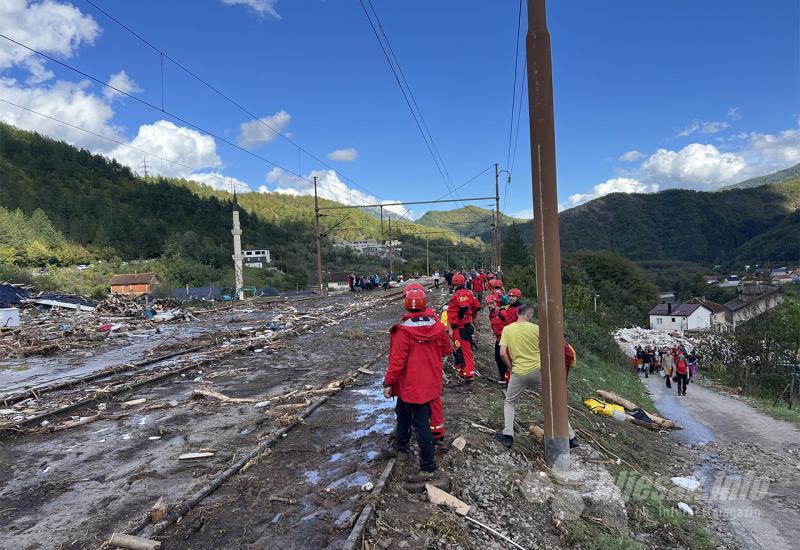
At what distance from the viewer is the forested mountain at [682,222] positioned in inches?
5930

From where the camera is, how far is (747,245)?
430ft

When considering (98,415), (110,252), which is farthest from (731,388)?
(110,252)

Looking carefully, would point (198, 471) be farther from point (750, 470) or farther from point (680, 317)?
point (680, 317)

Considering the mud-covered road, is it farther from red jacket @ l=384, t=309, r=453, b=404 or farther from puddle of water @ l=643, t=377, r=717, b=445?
puddle of water @ l=643, t=377, r=717, b=445

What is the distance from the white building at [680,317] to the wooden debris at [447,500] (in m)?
78.7

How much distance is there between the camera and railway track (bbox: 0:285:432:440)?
7466 millimetres

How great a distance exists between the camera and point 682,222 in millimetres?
164000

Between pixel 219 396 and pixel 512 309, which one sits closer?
pixel 219 396

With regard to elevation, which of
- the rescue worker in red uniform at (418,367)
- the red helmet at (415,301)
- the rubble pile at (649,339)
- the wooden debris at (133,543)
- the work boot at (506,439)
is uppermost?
the red helmet at (415,301)

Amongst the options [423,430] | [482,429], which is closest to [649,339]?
[482,429]

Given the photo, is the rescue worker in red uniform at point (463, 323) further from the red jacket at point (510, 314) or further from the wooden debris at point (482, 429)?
the wooden debris at point (482, 429)

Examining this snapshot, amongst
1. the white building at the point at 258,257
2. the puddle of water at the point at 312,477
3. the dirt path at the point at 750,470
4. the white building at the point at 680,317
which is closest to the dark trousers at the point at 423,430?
the puddle of water at the point at 312,477

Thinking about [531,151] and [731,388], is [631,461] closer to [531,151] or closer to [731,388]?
[531,151]

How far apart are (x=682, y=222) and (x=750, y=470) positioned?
180m
